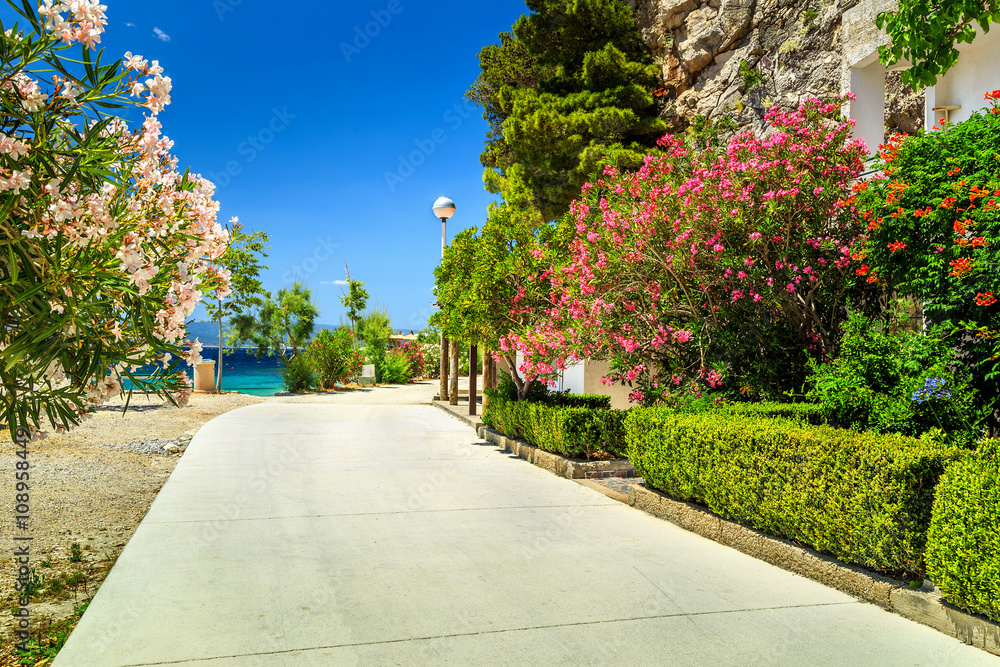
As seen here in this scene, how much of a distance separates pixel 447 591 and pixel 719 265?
5535mm

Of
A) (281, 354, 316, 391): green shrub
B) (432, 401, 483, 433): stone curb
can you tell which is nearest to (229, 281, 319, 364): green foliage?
(281, 354, 316, 391): green shrub

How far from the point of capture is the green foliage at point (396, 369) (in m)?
28.6

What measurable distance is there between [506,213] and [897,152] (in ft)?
20.5

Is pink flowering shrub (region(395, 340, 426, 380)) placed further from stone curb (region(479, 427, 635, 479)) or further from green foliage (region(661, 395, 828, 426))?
green foliage (region(661, 395, 828, 426))

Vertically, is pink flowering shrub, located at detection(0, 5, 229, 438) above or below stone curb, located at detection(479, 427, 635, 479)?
above

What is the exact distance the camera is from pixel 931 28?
218 inches

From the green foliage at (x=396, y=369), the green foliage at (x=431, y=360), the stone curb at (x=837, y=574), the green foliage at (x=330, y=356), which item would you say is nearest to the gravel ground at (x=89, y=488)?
the stone curb at (x=837, y=574)

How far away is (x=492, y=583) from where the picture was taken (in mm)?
4664

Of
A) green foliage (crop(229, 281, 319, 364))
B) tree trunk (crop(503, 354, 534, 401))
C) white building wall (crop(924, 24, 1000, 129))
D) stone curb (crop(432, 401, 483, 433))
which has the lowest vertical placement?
stone curb (crop(432, 401, 483, 433))

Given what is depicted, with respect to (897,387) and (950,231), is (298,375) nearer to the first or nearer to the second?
(897,387)

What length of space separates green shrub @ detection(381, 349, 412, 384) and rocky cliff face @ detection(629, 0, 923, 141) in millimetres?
15980

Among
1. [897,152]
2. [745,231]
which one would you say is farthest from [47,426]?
[897,152]

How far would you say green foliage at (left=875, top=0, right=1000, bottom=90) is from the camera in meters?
5.30

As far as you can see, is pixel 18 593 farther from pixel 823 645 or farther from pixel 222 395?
pixel 222 395
